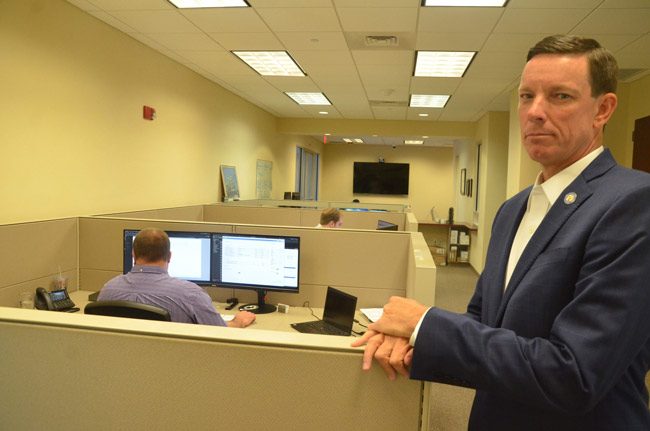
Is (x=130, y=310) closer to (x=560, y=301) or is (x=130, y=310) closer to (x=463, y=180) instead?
(x=560, y=301)

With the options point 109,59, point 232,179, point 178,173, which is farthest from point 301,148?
point 109,59

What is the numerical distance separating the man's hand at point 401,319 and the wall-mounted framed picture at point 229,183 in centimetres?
573

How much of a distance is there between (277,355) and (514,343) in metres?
0.35

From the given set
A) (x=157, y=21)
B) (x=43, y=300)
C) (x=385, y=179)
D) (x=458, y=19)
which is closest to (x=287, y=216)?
(x=157, y=21)

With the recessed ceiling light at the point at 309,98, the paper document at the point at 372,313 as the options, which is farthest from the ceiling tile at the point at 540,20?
the recessed ceiling light at the point at 309,98

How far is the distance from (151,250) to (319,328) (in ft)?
2.96

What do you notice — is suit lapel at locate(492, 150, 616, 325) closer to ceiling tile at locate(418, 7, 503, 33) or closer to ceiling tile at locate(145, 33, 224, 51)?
ceiling tile at locate(418, 7, 503, 33)

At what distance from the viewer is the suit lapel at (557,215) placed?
75cm

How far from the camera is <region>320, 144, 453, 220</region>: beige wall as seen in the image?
13.8 metres

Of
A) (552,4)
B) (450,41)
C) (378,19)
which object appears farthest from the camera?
(450,41)

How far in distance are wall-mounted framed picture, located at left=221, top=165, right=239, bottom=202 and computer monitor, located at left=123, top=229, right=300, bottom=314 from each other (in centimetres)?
366

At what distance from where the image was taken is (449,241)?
8.42 meters

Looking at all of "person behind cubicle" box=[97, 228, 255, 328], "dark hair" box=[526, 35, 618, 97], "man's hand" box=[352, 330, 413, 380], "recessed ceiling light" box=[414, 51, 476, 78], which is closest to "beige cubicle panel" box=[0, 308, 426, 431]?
"man's hand" box=[352, 330, 413, 380]

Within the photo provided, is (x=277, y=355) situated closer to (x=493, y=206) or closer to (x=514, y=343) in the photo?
(x=514, y=343)
